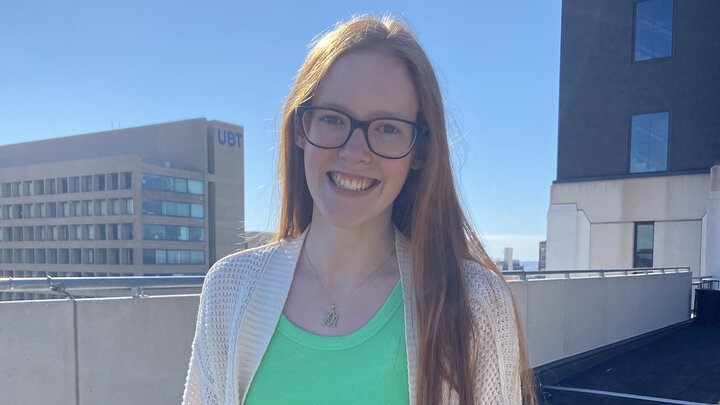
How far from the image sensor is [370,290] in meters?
1.50

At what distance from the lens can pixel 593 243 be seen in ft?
63.7

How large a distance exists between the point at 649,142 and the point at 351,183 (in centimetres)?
2032

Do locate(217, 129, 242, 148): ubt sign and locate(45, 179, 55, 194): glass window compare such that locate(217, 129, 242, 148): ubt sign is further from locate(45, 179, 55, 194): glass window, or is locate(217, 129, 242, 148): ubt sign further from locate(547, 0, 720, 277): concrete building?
locate(547, 0, 720, 277): concrete building

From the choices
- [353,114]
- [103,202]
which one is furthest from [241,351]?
[103,202]

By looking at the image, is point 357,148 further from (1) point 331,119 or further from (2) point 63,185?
(2) point 63,185

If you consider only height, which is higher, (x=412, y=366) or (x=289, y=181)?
(x=289, y=181)

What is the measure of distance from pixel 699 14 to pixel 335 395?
21.3 metres

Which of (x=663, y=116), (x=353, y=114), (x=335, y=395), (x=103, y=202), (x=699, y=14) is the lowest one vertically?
(x=103, y=202)

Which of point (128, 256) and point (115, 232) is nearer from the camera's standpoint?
point (128, 256)

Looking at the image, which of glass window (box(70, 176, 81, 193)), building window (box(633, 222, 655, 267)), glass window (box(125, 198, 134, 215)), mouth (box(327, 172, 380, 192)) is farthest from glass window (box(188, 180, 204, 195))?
mouth (box(327, 172, 380, 192))

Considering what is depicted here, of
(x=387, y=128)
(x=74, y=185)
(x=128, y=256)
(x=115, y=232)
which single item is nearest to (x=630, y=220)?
(x=387, y=128)

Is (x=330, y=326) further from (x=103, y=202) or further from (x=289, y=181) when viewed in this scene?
(x=103, y=202)

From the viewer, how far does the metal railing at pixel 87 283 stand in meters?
2.67

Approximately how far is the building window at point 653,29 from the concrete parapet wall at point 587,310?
11.0 meters
